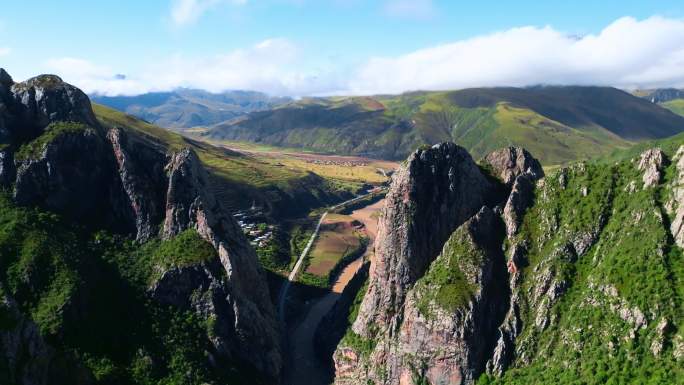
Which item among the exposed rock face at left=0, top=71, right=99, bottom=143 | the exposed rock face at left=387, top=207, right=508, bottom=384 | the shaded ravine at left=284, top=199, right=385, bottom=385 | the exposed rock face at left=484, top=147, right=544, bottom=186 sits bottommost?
the shaded ravine at left=284, top=199, right=385, bottom=385

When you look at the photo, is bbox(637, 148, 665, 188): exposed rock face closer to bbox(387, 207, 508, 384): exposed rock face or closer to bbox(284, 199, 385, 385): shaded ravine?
bbox(387, 207, 508, 384): exposed rock face

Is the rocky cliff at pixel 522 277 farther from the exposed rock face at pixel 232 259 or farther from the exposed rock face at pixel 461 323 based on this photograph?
the exposed rock face at pixel 232 259

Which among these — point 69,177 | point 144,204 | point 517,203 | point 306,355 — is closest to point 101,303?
point 144,204

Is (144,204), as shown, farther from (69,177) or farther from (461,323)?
(461,323)

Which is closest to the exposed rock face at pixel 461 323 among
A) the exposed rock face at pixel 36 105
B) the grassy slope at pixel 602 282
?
the grassy slope at pixel 602 282

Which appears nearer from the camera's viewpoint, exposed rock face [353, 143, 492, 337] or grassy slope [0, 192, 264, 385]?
grassy slope [0, 192, 264, 385]

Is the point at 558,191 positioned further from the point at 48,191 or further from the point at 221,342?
the point at 48,191

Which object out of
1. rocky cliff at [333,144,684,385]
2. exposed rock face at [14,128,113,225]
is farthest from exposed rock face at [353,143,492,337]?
exposed rock face at [14,128,113,225]
